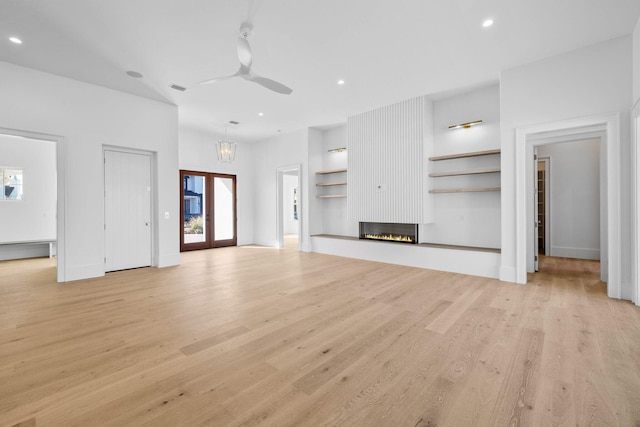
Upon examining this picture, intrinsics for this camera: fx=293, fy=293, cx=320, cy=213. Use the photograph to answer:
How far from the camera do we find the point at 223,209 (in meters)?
8.93

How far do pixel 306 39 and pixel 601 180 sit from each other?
187 inches

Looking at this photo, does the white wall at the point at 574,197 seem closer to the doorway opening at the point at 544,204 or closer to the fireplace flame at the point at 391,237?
the doorway opening at the point at 544,204

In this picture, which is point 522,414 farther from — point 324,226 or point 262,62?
point 324,226

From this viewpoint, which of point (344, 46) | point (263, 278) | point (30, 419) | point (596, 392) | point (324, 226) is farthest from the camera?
point (324, 226)

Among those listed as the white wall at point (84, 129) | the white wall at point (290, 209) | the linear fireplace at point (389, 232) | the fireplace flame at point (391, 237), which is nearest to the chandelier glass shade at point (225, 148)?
the white wall at point (84, 129)

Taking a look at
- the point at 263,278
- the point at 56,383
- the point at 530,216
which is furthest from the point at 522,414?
the point at 530,216

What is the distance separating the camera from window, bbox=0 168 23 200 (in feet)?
21.8

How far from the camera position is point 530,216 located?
4.96m

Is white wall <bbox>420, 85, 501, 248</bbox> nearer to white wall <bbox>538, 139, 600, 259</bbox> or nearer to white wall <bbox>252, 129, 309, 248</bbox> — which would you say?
white wall <bbox>538, 139, 600, 259</bbox>

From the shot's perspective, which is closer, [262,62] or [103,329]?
[103,329]

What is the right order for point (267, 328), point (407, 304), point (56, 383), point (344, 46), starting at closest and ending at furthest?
point (56, 383)
point (267, 328)
point (407, 304)
point (344, 46)

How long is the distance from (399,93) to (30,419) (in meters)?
6.04

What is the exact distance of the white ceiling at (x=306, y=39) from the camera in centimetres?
309

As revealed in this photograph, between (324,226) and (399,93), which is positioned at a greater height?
(399,93)
